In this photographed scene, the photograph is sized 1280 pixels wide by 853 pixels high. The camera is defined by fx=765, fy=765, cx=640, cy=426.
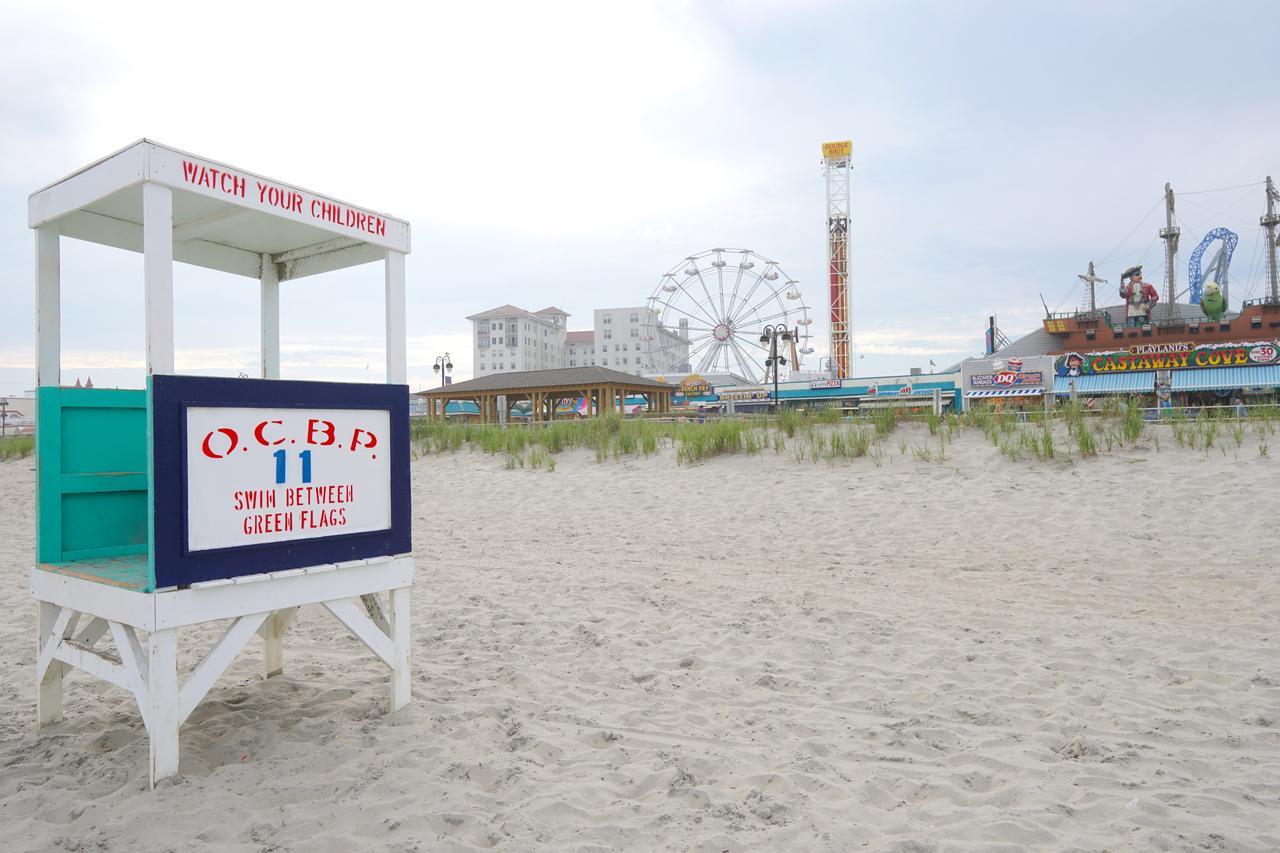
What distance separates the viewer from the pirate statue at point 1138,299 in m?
45.8

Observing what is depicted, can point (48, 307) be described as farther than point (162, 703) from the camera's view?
Yes

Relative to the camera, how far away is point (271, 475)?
3289mm

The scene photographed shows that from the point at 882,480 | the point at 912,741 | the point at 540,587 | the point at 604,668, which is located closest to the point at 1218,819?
the point at 912,741

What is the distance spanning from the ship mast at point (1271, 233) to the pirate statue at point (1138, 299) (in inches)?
262

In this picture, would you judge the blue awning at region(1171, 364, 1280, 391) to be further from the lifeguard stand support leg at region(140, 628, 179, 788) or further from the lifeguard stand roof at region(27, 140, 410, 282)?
the lifeguard stand support leg at region(140, 628, 179, 788)

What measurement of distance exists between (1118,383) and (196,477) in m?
40.9

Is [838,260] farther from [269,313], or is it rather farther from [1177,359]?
[269,313]

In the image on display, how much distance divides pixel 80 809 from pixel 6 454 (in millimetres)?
27173

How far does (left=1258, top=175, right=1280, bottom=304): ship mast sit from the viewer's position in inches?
1809

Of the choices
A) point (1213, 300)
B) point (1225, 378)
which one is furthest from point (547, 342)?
point (1225, 378)

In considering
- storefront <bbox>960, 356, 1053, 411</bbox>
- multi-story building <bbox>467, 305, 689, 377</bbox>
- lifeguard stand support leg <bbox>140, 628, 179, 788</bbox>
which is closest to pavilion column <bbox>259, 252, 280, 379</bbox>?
lifeguard stand support leg <bbox>140, 628, 179, 788</bbox>

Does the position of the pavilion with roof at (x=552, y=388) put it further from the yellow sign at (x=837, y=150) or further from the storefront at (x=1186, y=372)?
the yellow sign at (x=837, y=150)

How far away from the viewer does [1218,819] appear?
2.66 meters

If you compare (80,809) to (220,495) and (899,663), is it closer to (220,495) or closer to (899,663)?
(220,495)
